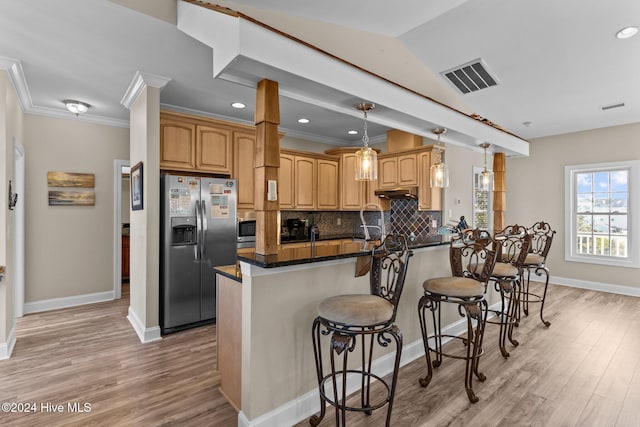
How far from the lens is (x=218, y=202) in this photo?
381 cm

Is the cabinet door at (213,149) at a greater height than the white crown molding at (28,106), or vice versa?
the white crown molding at (28,106)

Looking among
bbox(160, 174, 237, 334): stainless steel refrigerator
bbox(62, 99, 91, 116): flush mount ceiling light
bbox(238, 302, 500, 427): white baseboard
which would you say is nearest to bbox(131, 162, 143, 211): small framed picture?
bbox(160, 174, 237, 334): stainless steel refrigerator

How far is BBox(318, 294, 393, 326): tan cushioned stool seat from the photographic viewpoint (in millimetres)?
1711

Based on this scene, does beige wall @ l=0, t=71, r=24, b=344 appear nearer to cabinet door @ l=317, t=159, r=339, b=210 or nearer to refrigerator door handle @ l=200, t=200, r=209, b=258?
refrigerator door handle @ l=200, t=200, r=209, b=258

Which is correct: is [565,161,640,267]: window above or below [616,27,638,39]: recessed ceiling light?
below

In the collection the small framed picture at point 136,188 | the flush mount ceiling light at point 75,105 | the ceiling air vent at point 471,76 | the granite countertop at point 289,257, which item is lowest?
the granite countertop at point 289,257

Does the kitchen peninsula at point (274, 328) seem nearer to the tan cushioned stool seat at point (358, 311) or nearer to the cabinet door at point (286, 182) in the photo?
the tan cushioned stool seat at point (358, 311)

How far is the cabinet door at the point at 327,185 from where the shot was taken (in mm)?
5516

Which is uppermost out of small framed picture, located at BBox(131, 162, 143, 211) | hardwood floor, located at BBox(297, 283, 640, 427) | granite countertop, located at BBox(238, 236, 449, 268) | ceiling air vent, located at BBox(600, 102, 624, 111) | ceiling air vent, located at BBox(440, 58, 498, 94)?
ceiling air vent, located at BBox(440, 58, 498, 94)

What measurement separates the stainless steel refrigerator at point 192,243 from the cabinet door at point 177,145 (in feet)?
0.98

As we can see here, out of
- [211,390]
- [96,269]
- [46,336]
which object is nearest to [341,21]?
[211,390]

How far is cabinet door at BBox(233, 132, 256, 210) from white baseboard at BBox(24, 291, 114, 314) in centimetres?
250

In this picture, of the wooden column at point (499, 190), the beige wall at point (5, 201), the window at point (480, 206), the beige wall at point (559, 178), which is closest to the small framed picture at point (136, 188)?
the beige wall at point (5, 201)

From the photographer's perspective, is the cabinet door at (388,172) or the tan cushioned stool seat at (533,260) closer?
the tan cushioned stool seat at (533,260)
